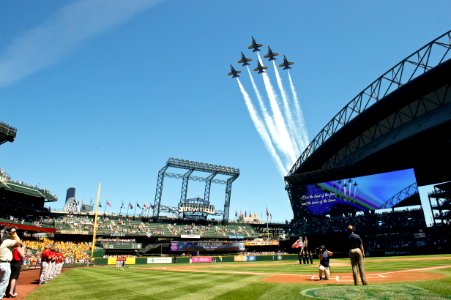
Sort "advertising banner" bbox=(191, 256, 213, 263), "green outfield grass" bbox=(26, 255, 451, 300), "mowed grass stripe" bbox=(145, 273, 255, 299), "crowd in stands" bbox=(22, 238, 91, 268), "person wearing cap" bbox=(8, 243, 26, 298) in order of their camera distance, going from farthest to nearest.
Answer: "advertising banner" bbox=(191, 256, 213, 263) → "crowd in stands" bbox=(22, 238, 91, 268) → "mowed grass stripe" bbox=(145, 273, 255, 299) → "person wearing cap" bbox=(8, 243, 26, 298) → "green outfield grass" bbox=(26, 255, 451, 300)

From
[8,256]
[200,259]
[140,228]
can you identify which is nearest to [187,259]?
[200,259]

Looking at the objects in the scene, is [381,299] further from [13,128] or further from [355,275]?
[13,128]

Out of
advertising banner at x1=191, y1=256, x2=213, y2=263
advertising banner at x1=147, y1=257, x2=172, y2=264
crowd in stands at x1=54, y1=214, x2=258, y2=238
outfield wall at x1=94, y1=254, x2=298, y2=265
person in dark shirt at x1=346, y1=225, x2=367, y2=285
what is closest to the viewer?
person in dark shirt at x1=346, y1=225, x2=367, y2=285

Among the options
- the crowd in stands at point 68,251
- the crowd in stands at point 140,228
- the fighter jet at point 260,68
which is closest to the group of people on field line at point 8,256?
the crowd in stands at point 68,251

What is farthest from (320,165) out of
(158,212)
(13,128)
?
(13,128)

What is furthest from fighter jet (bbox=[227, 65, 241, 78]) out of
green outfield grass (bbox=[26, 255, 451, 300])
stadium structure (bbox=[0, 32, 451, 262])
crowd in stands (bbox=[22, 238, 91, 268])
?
green outfield grass (bbox=[26, 255, 451, 300])

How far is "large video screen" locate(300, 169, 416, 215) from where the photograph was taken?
52562mm

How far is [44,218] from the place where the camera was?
2680 inches

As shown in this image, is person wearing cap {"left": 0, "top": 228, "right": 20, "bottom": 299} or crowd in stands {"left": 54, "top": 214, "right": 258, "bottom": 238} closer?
person wearing cap {"left": 0, "top": 228, "right": 20, "bottom": 299}

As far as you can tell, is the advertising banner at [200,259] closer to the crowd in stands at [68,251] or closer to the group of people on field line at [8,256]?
the crowd in stands at [68,251]

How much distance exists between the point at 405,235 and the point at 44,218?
71310 millimetres

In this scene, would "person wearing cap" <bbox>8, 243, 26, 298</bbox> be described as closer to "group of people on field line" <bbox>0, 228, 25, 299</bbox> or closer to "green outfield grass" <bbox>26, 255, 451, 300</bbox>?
"group of people on field line" <bbox>0, 228, 25, 299</bbox>

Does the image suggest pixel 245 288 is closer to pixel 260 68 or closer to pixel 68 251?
pixel 68 251

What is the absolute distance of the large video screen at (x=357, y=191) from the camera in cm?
5256
